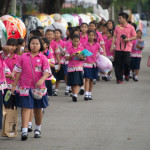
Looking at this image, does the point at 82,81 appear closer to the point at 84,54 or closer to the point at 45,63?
the point at 84,54

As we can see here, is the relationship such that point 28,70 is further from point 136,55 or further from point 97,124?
point 136,55

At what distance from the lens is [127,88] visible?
1477 cm

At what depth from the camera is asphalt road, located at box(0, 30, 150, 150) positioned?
25.9 ft

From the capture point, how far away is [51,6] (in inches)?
1086

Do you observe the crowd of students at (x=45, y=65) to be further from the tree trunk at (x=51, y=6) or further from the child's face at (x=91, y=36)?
the tree trunk at (x=51, y=6)

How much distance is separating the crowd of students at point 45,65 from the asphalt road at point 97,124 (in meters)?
0.33

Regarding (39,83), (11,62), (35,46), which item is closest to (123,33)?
(11,62)

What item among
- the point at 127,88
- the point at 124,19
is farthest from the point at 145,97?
the point at 124,19

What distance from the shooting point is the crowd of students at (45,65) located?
26.8 ft

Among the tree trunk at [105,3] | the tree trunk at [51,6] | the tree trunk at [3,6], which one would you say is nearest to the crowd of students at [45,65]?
the tree trunk at [3,6]

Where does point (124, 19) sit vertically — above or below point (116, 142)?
above

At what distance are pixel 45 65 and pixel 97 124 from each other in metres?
1.82

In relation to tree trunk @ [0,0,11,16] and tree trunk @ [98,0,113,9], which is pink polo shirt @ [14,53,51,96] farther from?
tree trunk @ [98,0,113,9]

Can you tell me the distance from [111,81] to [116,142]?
337 inches
